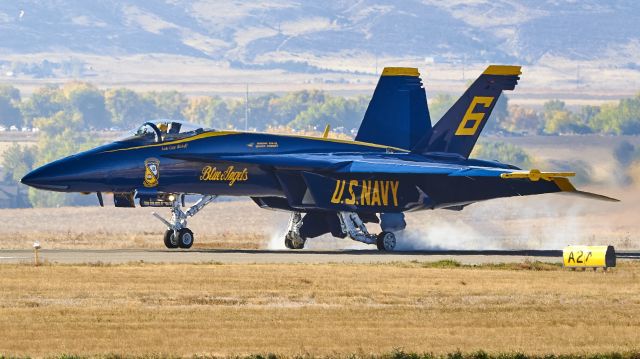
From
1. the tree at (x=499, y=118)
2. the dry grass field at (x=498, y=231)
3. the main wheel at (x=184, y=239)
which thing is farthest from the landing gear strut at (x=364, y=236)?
the tree at (x=499, y=118)

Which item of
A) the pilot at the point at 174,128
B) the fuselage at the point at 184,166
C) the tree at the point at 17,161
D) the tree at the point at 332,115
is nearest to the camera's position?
the fuselage at the point at 184,166

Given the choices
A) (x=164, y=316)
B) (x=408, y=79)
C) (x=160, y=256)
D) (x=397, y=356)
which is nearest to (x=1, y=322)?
(x=164, y=316)

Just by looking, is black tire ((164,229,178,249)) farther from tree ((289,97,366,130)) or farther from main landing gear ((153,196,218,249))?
tree ((289,97,366,130))

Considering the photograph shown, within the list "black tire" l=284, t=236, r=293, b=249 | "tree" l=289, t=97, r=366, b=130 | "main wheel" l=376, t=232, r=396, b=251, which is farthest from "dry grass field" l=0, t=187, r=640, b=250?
"tree" l=289, t=97, r=366, b=130

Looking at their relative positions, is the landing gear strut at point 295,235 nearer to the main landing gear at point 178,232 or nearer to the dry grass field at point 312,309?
the main landing gear at point 178,232

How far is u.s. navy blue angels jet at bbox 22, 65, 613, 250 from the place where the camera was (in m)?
40.1

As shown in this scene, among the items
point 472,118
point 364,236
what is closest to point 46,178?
point 364,236

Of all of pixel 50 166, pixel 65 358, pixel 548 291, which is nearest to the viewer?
pixel 65 358

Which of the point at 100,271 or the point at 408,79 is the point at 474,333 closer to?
the point at 100,271

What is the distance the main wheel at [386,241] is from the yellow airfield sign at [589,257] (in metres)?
8.72

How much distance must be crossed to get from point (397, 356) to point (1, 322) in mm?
6863

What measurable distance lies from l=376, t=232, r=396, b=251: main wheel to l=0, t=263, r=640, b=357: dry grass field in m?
8.00

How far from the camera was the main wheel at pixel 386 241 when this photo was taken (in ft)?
139

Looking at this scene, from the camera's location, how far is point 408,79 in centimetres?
4691
